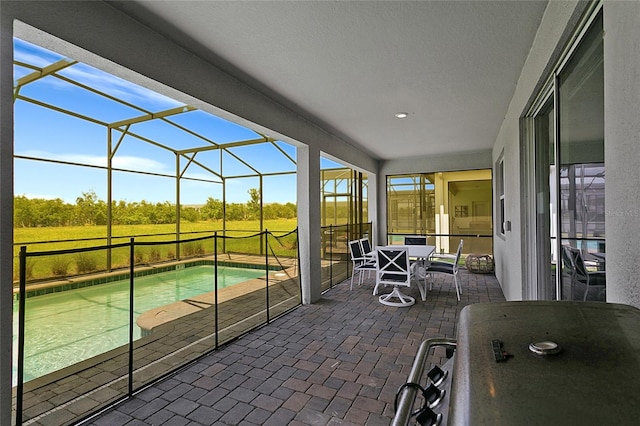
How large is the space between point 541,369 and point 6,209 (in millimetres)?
2313

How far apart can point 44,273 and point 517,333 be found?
151 inches

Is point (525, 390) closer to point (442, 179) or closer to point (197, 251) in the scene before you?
point (197, 251)

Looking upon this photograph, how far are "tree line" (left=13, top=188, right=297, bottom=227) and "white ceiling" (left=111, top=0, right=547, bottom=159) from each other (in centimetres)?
565

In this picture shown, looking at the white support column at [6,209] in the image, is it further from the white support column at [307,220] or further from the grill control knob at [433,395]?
the white support column at [307,220]

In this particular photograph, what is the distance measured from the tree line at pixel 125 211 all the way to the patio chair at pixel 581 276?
8.14 meters

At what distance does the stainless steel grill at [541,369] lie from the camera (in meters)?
0.48

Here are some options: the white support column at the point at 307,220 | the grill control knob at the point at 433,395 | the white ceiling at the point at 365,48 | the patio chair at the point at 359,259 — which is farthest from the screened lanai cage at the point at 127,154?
the grill control knob at the point at 433,395

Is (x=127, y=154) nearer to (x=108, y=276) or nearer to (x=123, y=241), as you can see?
(x=123, y=241)

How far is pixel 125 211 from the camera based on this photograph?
309 inches

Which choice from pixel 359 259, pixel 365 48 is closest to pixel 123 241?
pixel 359 259

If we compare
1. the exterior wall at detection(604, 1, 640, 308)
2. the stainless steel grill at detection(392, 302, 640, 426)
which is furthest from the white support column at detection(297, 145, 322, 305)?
the stainless steel grill at detection(392, 302, 640, 426)

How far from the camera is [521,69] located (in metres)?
3.03

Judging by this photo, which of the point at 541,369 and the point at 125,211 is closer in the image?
the point at 541,369

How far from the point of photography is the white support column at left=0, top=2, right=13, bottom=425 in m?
1.62
